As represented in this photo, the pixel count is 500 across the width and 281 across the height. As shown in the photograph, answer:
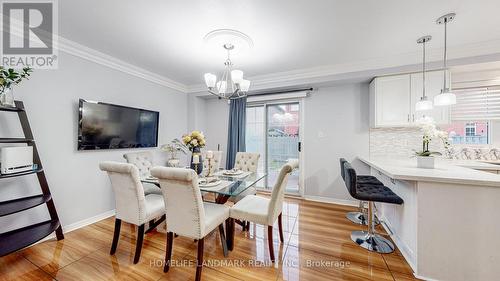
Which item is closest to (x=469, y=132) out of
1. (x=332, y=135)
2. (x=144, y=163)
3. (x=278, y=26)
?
(x=332, y=135)

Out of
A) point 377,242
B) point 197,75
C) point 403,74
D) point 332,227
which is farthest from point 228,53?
point 377,242

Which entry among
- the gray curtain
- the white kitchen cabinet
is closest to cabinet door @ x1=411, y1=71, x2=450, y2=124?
the white kitchen cabinet

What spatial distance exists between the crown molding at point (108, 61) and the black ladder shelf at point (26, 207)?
90cm

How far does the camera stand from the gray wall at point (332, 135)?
334cm

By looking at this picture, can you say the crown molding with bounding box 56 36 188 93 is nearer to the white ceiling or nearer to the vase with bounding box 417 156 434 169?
the white ceiling

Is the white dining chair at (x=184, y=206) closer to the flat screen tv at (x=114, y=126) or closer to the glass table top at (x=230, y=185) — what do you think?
the glass table top at (x=230, y=185)

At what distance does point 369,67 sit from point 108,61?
13.0ft

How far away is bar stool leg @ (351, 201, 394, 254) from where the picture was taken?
2.03m

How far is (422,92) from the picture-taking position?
271cm

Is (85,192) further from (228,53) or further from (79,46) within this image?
(228,53)

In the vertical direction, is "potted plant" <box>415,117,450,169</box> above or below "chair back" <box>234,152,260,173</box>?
above

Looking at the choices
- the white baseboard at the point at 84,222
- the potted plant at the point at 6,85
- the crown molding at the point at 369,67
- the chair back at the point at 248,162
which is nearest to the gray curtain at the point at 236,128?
the crown molding at the point at 369,67

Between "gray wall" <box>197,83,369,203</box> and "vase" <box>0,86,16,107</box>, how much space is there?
3880 millimetres

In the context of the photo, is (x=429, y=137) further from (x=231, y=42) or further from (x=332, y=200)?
(x=231, y=42)
